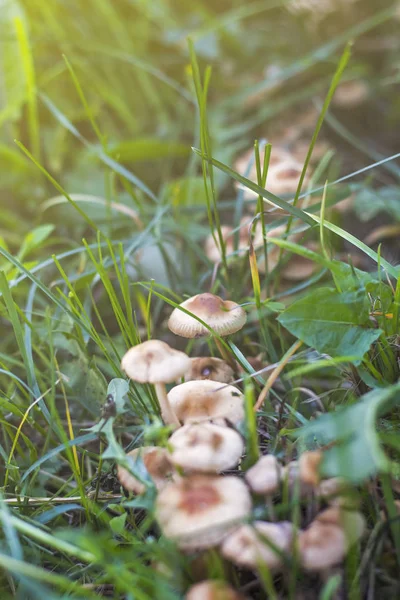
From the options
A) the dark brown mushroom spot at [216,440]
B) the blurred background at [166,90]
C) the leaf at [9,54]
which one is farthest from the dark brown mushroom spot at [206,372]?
the leaf at [9,54]

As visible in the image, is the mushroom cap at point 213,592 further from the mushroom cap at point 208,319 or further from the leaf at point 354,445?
the mushroom cap at point 208,319

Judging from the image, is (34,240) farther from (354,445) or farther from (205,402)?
(354,445)

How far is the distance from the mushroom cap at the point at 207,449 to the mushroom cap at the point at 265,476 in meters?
0.04

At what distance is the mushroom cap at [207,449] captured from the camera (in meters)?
0.87

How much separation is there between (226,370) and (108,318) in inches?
28.7

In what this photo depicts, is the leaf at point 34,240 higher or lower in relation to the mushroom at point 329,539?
higher

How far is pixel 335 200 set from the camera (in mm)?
1599

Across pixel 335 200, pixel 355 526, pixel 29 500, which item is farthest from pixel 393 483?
pixel 335 200

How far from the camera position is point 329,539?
797mm

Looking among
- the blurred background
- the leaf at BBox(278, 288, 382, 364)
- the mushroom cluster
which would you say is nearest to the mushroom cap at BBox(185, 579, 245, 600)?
the mushroom cluster

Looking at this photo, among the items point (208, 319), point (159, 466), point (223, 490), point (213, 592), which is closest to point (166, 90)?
point (208, 319)

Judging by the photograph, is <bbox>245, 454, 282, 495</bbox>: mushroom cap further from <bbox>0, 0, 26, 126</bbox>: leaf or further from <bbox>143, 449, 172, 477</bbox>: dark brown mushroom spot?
<bbox>0, 0, 26, 126</bbox>: leaf

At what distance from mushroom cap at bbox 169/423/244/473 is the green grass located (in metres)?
0.04

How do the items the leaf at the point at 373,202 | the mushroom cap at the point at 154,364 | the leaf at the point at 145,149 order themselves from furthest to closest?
the leaf at the point at 145,149, the leaf at the point at 373,202, the mushroom cap at the point at 154,364
